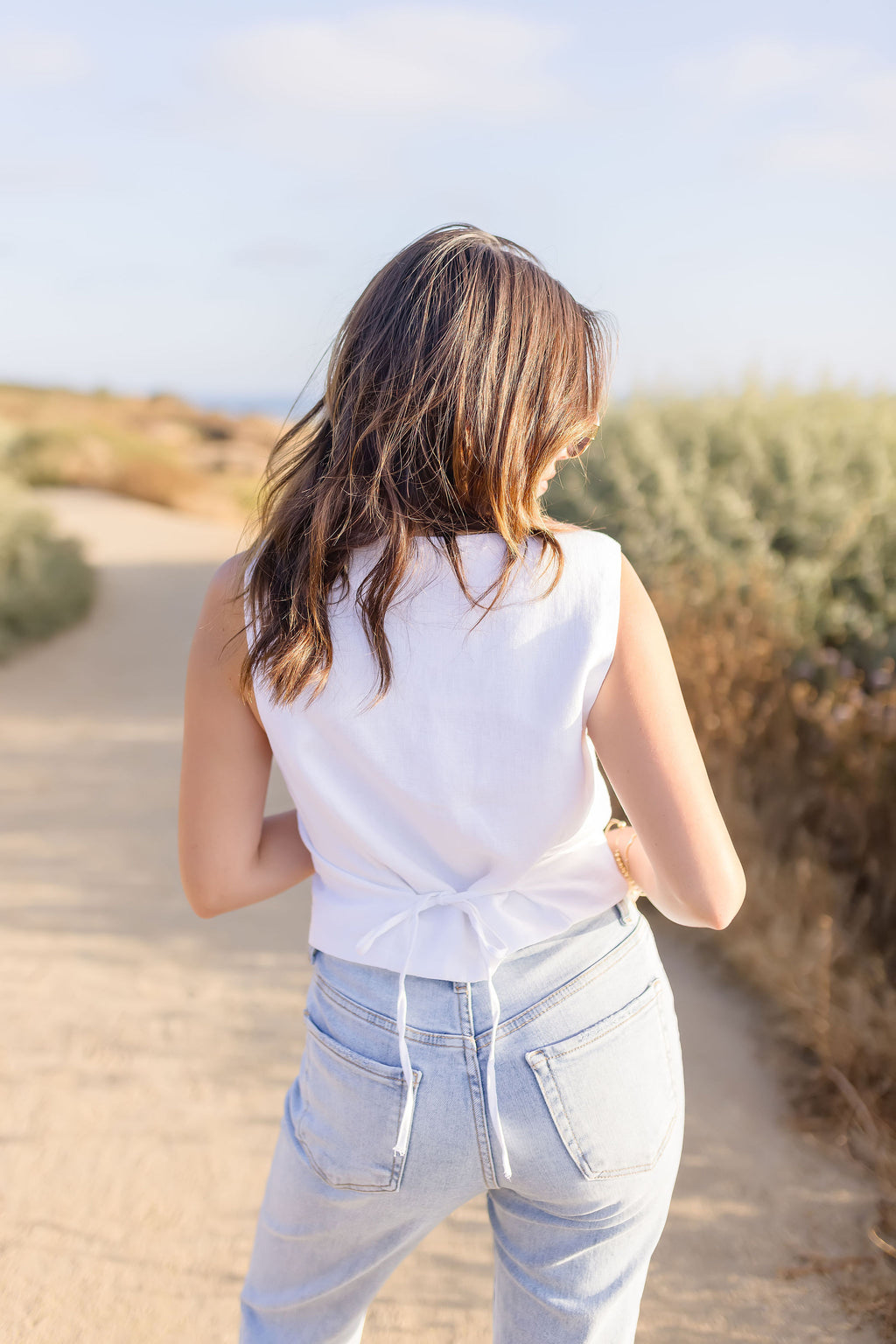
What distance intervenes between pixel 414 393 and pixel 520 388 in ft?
0.33

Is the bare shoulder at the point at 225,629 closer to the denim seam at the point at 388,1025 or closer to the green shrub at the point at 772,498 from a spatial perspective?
the denim seam at the point at 388,1025

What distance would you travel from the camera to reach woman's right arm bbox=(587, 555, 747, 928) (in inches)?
36.6

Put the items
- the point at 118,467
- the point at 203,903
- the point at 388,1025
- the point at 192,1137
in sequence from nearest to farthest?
the point at 388,1025
the point at 203,903
the point at 192,1137
the point at 118,467

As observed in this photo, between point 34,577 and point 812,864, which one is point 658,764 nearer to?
point 812,864

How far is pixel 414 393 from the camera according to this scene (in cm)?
92

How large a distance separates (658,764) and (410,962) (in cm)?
32

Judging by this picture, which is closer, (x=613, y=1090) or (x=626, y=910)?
(x=613, y=1090)

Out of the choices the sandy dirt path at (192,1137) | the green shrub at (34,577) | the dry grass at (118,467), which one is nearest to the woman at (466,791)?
the sandy dirt path at (192,1137)

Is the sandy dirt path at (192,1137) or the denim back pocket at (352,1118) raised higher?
the denim back pocket at (352,1118)

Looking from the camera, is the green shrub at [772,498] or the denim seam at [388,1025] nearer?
the denim seam at [388,1025]

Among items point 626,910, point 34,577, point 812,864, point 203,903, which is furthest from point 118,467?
point 626,910

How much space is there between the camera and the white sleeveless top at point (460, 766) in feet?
2.98

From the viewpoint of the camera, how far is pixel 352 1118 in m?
1.01

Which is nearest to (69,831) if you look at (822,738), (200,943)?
(200,943)
